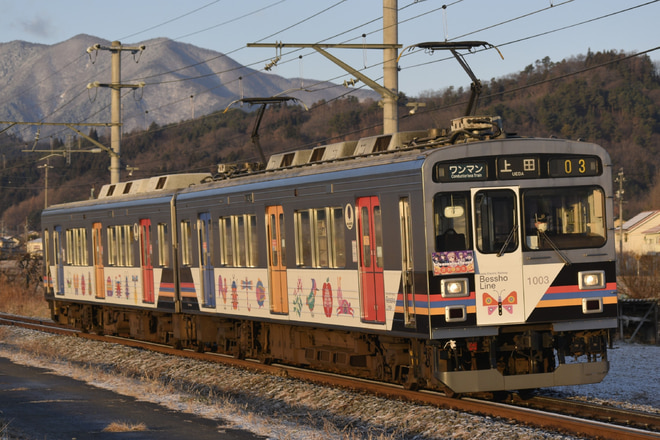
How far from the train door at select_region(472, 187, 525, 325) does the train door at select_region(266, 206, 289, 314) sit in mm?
4653

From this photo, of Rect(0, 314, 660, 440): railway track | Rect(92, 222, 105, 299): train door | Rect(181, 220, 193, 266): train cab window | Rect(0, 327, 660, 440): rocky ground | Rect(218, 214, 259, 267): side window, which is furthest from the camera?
Rect(92, 222, 105, 299): train door

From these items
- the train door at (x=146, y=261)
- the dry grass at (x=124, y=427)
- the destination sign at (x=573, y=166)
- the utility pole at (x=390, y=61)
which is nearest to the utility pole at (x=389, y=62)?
the utility pole at (x=390, y=61)

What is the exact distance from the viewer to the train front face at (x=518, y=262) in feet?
42.0

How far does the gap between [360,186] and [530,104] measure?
123526 mm

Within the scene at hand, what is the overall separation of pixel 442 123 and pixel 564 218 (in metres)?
99.9

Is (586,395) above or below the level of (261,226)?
below

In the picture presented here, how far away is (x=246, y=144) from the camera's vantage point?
448ft

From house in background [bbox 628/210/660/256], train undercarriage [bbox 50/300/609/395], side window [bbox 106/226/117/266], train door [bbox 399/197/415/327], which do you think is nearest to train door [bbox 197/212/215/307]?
train undercarriage [bbox 50/300/609/395]

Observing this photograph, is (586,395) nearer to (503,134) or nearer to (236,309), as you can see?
(503,134)

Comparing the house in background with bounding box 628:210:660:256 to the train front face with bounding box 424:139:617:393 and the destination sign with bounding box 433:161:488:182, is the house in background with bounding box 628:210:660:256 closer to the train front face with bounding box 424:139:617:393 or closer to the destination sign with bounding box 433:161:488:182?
the train front face with bounding box 424:139:617:393

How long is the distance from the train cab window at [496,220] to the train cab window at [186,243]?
8.97 meters

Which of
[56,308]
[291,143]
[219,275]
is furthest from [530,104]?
[219,275]

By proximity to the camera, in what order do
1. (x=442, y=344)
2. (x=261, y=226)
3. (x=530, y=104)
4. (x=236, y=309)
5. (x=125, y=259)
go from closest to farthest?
(x=442, y=344)
(x=261, y=226)
(x=236, y=309)
(x=125, y=259)
(x=530, y=104)

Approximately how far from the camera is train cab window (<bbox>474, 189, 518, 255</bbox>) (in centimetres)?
1298
